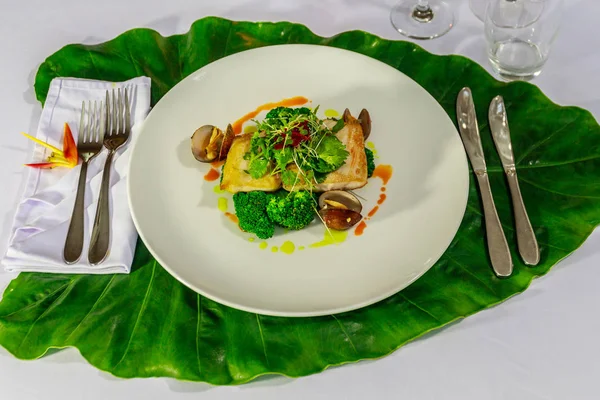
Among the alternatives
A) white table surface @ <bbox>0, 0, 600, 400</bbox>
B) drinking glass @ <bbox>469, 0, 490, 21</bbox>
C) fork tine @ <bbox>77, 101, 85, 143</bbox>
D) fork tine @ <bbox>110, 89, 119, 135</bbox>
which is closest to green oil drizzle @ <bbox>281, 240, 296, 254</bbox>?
white table surface @ <bbox>0, 0, 600, 400</bbox>

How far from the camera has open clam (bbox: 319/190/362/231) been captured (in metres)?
2.42

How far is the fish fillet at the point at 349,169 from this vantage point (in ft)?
8.25

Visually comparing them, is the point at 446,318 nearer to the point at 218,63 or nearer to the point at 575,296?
the point at 575,296

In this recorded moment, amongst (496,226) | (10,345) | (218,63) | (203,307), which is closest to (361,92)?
(218,63)

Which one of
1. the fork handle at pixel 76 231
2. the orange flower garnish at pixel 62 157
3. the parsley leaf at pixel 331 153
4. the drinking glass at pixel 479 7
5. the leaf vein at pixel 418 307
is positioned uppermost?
the drinking glass at pixel 479 7

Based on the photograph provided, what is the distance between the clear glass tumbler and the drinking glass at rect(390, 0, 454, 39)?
32cm

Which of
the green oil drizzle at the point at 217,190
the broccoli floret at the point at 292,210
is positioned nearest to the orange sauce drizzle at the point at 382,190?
the broccoli floret at the point at 292,210

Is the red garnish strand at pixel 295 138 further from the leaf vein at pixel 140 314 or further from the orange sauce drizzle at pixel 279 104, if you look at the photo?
the leaf vein at pixel 140 314

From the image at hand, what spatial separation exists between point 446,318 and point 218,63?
1.72 metres

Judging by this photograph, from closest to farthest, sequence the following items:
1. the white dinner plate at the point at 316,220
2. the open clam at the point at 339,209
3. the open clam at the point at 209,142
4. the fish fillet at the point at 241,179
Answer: the white dinner plate at the point at 316,220
the open clam at the point at 339,209
the fish fillet at the point at 241,179
the open clam at the point at 209,142

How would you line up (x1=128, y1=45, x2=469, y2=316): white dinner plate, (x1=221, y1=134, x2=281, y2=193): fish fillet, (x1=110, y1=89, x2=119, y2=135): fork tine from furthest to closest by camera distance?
(x1=110, y1=89, x2=119, y2=135): fork tine < (x1=221, y1=134, x2=281, y2=193): fish fillet < (x1=128, y1=45, x2=469, y2=316): white dinner plate

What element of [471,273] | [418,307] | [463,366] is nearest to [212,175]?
[418,307]

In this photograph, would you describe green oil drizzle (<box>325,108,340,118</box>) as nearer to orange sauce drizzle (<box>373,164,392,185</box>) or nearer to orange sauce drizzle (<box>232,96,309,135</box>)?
orange sauce drizzle (<box>232,96,309,135</box>)

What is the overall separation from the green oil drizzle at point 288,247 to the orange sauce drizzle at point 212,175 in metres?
0.50
